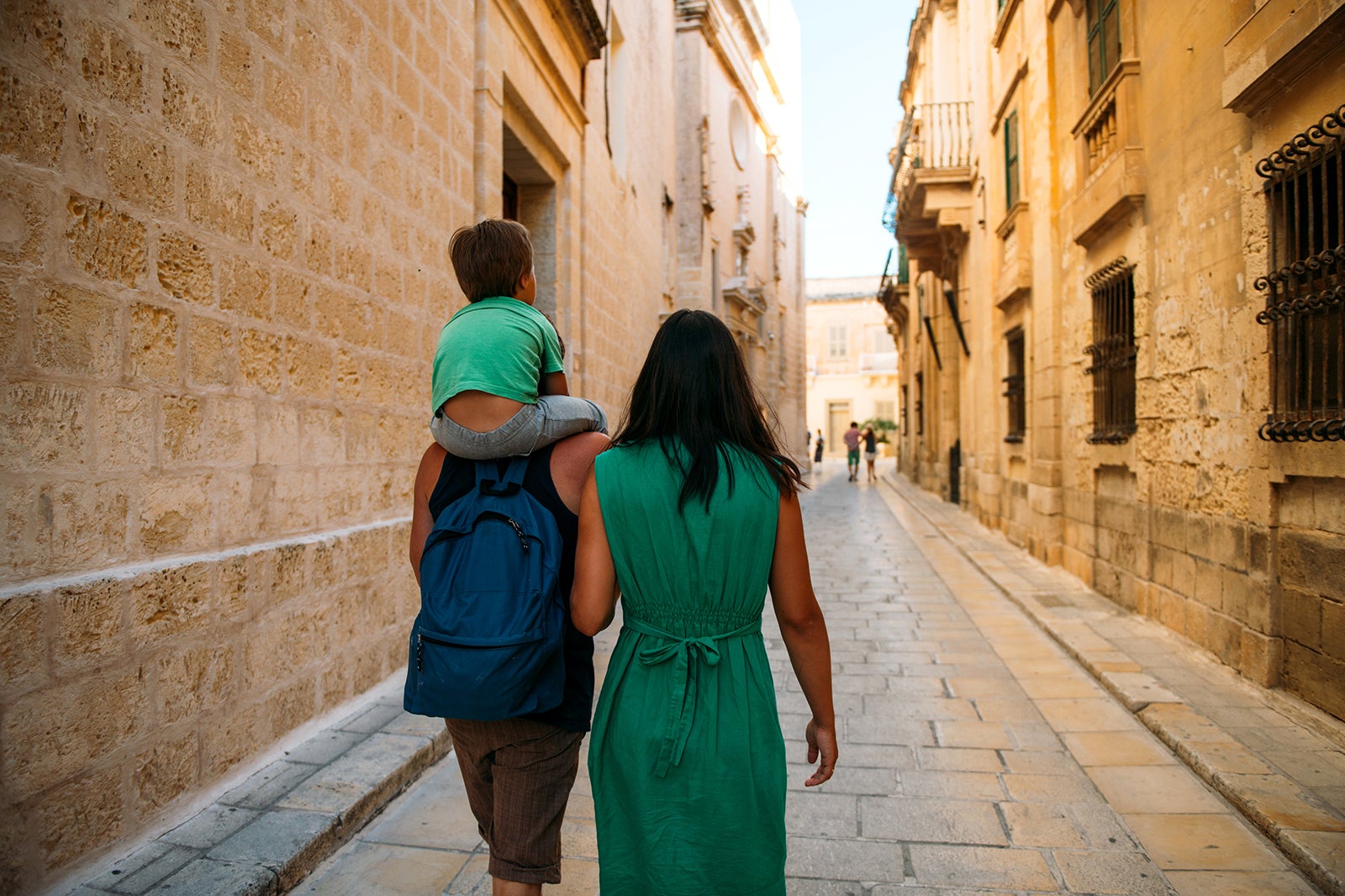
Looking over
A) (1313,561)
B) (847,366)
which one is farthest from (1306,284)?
(847,366)

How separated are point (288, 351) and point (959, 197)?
13.7 metres

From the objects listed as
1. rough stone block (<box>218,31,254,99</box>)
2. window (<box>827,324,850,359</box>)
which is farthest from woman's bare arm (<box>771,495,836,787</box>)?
window (<box>827,324,850,359</box>)

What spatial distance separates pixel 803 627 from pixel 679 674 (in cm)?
30

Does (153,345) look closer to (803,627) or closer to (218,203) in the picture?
(218,203)

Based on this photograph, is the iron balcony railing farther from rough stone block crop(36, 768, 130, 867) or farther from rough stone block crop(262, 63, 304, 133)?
rough stone block crop(36, 768, 130, 867)

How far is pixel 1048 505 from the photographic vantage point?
8.88 m

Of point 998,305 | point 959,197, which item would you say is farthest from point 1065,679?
point 959,197

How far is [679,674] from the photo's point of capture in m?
1.74

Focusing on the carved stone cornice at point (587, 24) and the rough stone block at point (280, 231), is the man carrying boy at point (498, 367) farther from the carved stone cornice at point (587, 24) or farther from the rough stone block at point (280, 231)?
the carved stone cornice at point (587, 24)

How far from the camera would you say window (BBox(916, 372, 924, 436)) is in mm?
23078

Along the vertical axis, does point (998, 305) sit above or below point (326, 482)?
above

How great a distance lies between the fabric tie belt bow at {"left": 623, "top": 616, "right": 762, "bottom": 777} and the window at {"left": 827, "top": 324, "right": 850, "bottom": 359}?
53.0 m

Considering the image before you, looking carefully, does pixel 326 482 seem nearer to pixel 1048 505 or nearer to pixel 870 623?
pixel 870 623

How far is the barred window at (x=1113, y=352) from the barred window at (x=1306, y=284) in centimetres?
235
